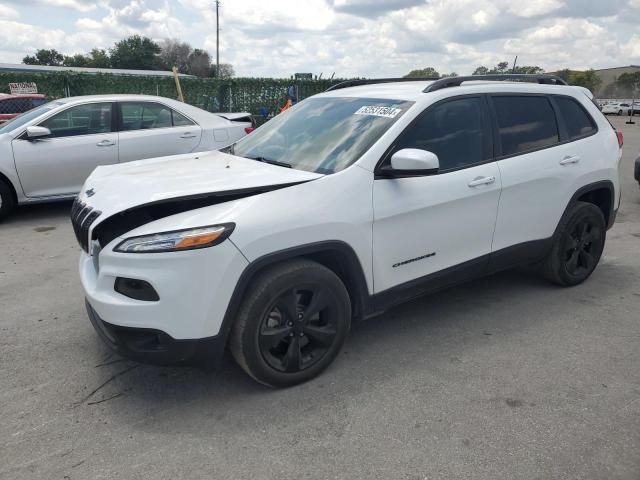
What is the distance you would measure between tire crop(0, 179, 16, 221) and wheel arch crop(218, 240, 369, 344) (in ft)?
17.8

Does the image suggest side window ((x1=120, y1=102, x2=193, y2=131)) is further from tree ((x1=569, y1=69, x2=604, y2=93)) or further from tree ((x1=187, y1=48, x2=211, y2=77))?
tree ((x1=187, y1=48, x2=211, y2=77))

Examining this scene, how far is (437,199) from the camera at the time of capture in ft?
11.5

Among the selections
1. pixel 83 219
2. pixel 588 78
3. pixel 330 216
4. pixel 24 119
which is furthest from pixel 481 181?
pixel 588 78

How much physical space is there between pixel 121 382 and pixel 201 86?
1586 cm

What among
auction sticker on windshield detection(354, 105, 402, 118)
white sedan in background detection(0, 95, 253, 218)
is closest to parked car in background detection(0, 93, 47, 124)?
white sedan in background detection(0, 95, 253, 218)

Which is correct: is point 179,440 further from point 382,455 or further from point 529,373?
point 529,373

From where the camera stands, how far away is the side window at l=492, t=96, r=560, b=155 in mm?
3984

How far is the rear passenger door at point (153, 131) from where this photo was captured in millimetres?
7469

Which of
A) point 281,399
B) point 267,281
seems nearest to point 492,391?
point 281,399

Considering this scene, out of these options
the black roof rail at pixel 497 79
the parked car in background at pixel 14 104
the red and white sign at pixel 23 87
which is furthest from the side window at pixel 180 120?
the red and white sign at pixel 23 87

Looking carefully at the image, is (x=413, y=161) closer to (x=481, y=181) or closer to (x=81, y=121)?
(x=481, y=181)

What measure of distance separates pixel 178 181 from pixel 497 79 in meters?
2.67

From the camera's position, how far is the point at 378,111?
358 centimetres

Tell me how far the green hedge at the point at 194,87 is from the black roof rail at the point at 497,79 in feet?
46.3
